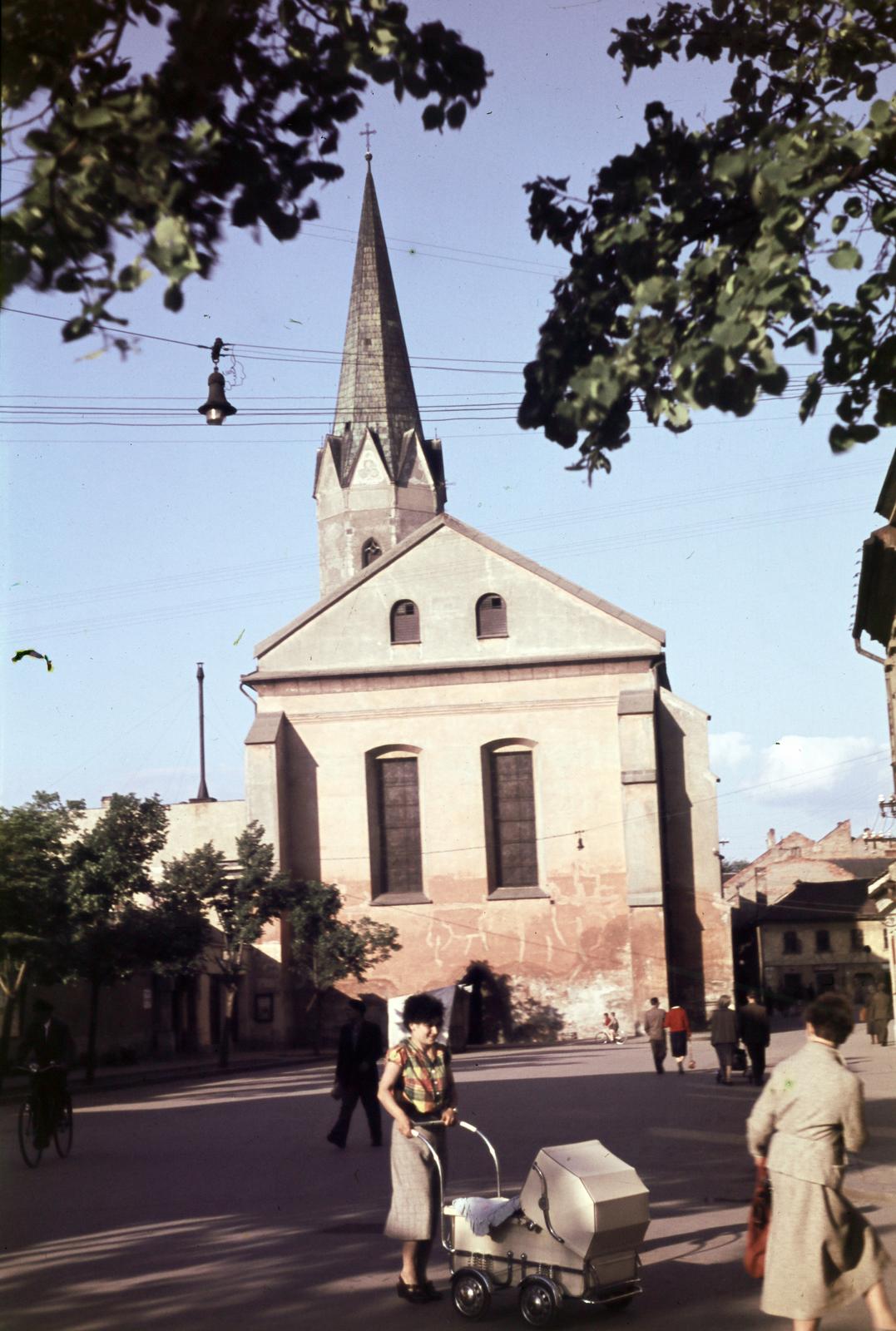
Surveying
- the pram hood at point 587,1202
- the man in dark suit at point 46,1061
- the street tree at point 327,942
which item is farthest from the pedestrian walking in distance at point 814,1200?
the street tree at point 327,942

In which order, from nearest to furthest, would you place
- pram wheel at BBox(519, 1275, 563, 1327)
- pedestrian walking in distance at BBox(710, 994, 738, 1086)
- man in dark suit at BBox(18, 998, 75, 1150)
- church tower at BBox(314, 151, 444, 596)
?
pram wheel at BBox(519, 1275, 563, 1327), man in dark suit at BBox(18, 998, 75, 1150), pedestrian walking in distance at BBox(710, 994, 738, 1086), church tower at BBox(314, 151, 444, 596)

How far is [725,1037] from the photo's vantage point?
2341 centimetres

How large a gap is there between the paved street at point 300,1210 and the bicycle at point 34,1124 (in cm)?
16

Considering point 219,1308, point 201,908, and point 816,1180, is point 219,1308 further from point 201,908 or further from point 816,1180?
point 201,908

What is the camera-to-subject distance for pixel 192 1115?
67.6ft

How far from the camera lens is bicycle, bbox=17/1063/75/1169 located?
1467 centimetres

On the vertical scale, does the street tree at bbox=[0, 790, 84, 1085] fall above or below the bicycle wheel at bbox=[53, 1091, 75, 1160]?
above

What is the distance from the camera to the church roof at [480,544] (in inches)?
1727

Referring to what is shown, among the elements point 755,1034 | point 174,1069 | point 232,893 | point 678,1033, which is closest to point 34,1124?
point 755,1034

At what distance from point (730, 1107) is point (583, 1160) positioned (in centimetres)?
1233

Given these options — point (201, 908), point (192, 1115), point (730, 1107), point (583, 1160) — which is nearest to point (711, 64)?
point (583, 1160)

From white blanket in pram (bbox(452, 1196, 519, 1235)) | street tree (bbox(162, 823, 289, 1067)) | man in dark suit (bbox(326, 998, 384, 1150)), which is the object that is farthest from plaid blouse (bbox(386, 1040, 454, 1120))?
street tree (bbox(162, 823, 289, 1067))

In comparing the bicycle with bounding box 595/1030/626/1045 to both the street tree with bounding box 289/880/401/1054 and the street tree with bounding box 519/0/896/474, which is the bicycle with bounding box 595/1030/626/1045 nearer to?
the street tree with bounding box 289/880/401/1054

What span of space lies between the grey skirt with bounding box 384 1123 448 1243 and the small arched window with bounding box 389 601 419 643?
36372mm
